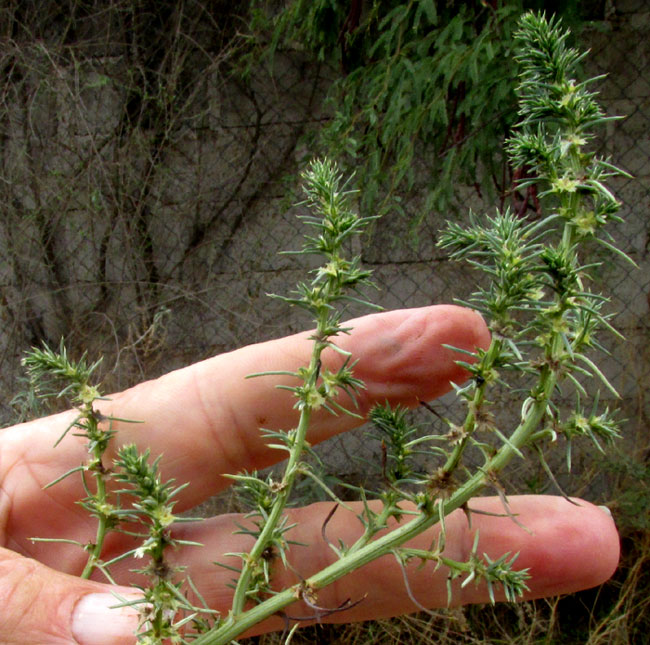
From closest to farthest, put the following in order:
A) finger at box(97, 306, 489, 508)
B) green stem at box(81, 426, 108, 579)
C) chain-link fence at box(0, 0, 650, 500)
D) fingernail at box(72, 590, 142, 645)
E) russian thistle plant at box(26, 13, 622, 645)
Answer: russian thistle plant at box(26, 13, 622, 645) < fingernail at box(72, 590, 142, 645) < green stem at box(81, 426, 108, 579) < finger at box(97, 306, 489, 508) < chain-link fence at box(0, 0, 650, 500)

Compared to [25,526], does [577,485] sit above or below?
below

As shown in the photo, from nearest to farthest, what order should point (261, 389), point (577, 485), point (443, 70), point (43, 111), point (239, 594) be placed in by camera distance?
point (239, 594)
point (261, 389)
point (443, 70)
point (577, 485)
point (43, 111)

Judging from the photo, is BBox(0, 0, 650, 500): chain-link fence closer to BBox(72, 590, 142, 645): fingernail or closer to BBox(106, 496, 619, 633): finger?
BBox(106, 496, 619, 633): finger

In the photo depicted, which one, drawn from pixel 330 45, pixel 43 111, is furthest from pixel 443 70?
pixel 43 111

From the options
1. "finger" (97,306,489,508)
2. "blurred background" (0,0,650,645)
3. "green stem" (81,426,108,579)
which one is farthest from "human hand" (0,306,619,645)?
"blurred background" (0,0,650,645)

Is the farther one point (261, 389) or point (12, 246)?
point (12, 246)

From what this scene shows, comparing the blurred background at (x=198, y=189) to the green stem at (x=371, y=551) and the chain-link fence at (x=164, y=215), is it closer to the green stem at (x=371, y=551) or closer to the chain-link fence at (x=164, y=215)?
the chain-link fence at (x=164, y=215)

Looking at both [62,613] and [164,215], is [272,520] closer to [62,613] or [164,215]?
[62,613]

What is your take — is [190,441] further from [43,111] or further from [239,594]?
[43,111]
